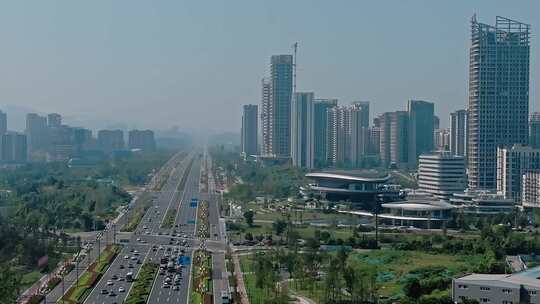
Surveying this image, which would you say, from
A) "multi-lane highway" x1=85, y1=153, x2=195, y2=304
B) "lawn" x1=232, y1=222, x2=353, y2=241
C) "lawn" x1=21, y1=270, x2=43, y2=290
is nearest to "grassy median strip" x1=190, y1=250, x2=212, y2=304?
"multi-lane highway" x1=85, y1=153, x2=195, y2=304

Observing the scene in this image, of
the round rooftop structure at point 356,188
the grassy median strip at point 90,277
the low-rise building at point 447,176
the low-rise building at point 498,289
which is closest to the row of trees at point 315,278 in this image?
the low-rise building at point 498,289

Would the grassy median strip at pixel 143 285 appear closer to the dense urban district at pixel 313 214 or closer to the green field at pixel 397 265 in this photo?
the dense urban district at pixel 313 214

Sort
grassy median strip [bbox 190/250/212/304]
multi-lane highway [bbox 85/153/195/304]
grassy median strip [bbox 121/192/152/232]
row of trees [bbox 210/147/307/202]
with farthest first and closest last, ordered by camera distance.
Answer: row of trees [bbox 210/147/307/202] < grassy median strip [bbox 121/192/152/232] < multi-lane highway [bbox 85/153/195/304] < grassy median strip [bbox 190/250/212/304]

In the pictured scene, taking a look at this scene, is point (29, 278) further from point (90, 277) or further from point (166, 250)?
point (166, 250)

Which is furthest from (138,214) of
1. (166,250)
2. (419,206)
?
(419,206)

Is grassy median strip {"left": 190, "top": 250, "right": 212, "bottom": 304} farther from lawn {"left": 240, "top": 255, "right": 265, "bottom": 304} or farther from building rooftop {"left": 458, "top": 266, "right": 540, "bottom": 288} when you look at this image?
building rooftop {"left": 458, "top": 266, "right": 540, "bottom": 288}
